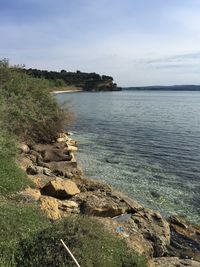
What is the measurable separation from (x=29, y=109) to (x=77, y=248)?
17425mm

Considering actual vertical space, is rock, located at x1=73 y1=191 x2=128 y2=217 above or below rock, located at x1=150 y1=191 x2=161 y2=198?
above

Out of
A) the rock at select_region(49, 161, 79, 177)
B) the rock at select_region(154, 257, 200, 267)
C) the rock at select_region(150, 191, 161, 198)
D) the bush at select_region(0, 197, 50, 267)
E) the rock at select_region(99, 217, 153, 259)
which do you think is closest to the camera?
the bush at select_region(0, 197, 50, 267)

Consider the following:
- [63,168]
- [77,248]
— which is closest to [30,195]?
[77,248]

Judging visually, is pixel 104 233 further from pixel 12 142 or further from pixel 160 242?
pixel 12 142

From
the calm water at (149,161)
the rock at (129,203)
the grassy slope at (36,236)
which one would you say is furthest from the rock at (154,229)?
the grassy slope at (36,236)

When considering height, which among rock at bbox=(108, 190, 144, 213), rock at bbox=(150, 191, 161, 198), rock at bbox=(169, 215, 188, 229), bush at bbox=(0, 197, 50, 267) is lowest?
rock at bbox=(150, 191, 161, 198)

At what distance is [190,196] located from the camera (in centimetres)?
1888

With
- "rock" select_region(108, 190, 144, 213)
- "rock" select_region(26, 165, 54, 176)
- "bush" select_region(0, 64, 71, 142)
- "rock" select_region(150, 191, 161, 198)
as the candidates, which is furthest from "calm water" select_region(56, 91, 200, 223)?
"rock" select_region(26, 165, 54, 176)

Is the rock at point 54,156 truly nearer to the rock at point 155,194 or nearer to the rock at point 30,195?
the rock at point 155,194

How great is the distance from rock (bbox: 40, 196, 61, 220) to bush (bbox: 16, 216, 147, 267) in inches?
92.9

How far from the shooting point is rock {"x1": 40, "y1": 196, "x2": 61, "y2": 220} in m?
11.2

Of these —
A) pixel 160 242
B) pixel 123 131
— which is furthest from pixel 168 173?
pixel 123 131

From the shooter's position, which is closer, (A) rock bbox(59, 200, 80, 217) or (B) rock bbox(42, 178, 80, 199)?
(A) rock bbox(59, 200, 80, 217)

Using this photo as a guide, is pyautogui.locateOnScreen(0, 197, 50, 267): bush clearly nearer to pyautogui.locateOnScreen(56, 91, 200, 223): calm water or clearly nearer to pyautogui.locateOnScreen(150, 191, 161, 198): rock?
pyautogui.locateOnScreen(56, 91, 200, 223): calm water
